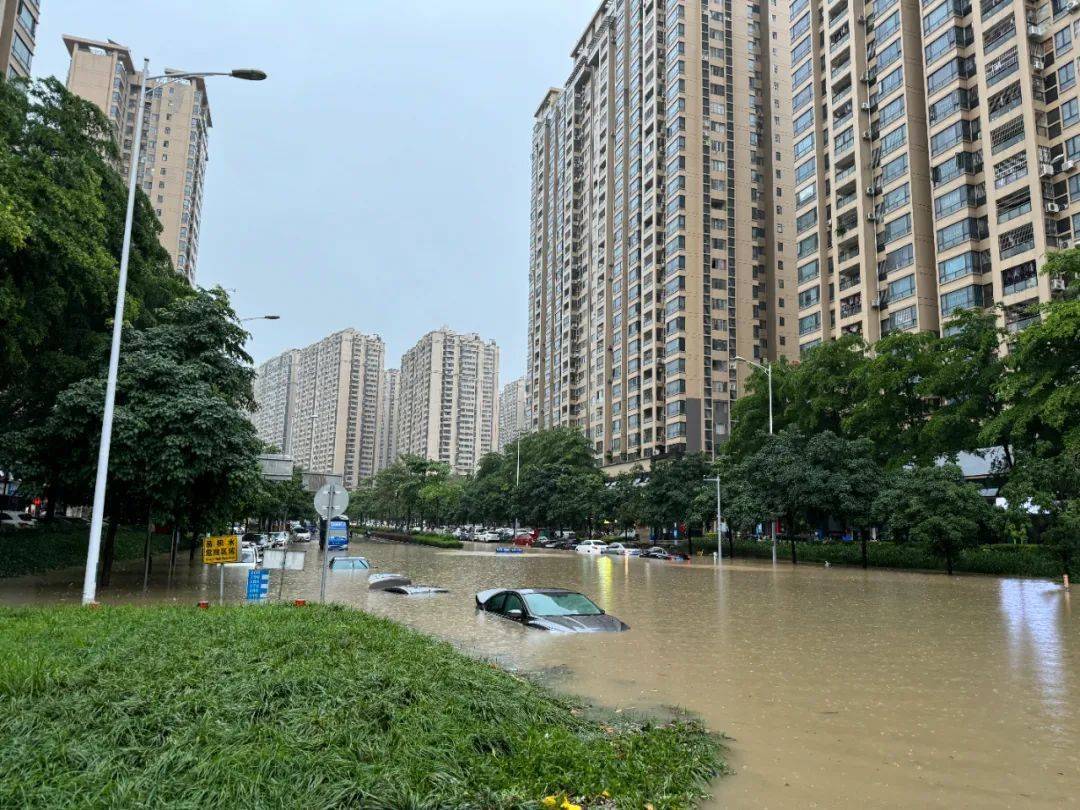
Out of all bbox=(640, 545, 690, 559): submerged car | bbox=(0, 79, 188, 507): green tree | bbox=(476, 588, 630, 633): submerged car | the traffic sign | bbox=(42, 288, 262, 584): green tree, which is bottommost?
bbox=(640, 545, 690, 559): submerged car

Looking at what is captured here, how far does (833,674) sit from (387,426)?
191185 millimetres

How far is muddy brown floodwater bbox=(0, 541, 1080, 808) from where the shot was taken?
6.08 meters

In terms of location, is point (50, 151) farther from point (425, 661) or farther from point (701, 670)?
point (701, 670)

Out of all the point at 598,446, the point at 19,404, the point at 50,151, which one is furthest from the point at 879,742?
the point at 598,446

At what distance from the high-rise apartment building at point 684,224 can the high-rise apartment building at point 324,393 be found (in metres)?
66.1

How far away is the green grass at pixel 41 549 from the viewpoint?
22703 millimetres

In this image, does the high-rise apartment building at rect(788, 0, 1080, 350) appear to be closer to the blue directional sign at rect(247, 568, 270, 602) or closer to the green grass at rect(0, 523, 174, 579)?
the blue directional sign at rect(247, 568, 270, 602)

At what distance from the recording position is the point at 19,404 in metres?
25.5

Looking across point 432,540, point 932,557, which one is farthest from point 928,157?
point 432,540

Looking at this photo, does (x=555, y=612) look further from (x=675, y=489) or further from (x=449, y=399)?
(x=449, y=399)

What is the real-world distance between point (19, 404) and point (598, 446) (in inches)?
2807

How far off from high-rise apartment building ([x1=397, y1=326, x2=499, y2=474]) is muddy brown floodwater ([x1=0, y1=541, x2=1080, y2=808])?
149762mm

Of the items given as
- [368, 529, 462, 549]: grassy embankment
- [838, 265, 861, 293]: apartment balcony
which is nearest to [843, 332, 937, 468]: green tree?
[838, 265, 861, 293]: apartment balcony

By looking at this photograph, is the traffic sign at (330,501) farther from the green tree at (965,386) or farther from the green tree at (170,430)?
the green tree at (965,386)
